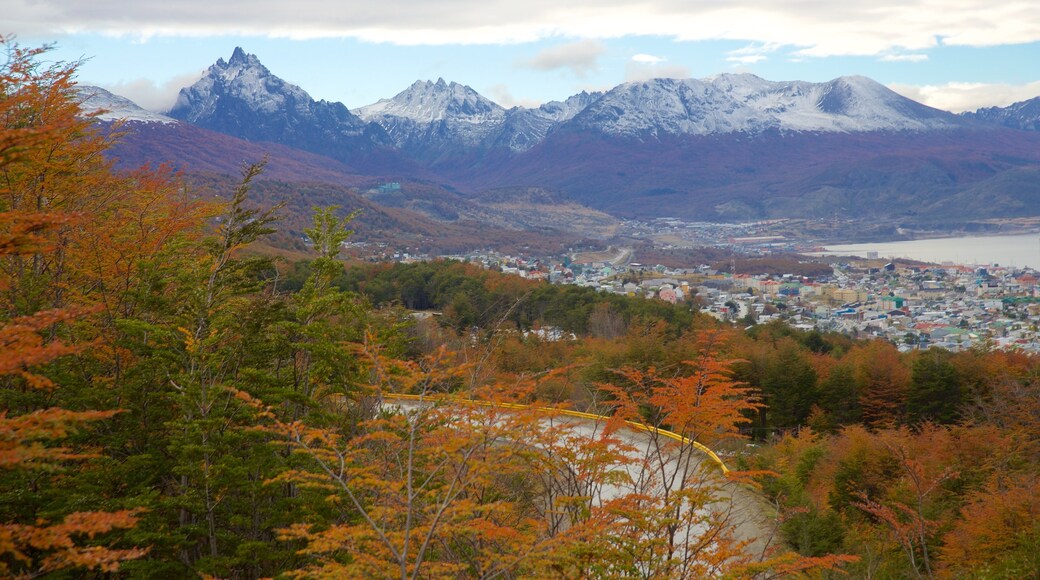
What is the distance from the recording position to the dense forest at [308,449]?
19.8 feet

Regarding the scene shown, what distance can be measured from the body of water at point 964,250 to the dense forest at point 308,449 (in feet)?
299

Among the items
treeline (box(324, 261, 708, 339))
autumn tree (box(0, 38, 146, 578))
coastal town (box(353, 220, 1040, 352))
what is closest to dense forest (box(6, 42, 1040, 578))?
autumn tree (box(0, 38, 146, 578))

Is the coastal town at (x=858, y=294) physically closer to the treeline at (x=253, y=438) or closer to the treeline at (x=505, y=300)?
the treeline at (x=505, y=300)

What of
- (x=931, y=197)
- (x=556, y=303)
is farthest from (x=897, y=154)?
(x=556, y=303)

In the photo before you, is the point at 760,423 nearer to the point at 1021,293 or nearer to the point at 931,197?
the point at 1021,293

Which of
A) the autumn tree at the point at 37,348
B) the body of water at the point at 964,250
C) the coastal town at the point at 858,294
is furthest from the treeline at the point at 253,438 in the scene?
the body of water at the point at 964,250

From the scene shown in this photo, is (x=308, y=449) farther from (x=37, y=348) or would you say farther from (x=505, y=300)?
(x=505, y=300)

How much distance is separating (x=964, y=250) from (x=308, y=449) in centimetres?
12748

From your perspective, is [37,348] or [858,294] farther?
[858,294]

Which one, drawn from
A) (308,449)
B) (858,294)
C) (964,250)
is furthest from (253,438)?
(964,250)

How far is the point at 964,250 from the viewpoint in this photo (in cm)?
11412

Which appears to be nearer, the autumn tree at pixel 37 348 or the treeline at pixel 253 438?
the autumn tree at pixel 37 348

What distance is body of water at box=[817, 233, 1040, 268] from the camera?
9669cm

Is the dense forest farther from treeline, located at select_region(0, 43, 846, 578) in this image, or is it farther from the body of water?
the body of water
